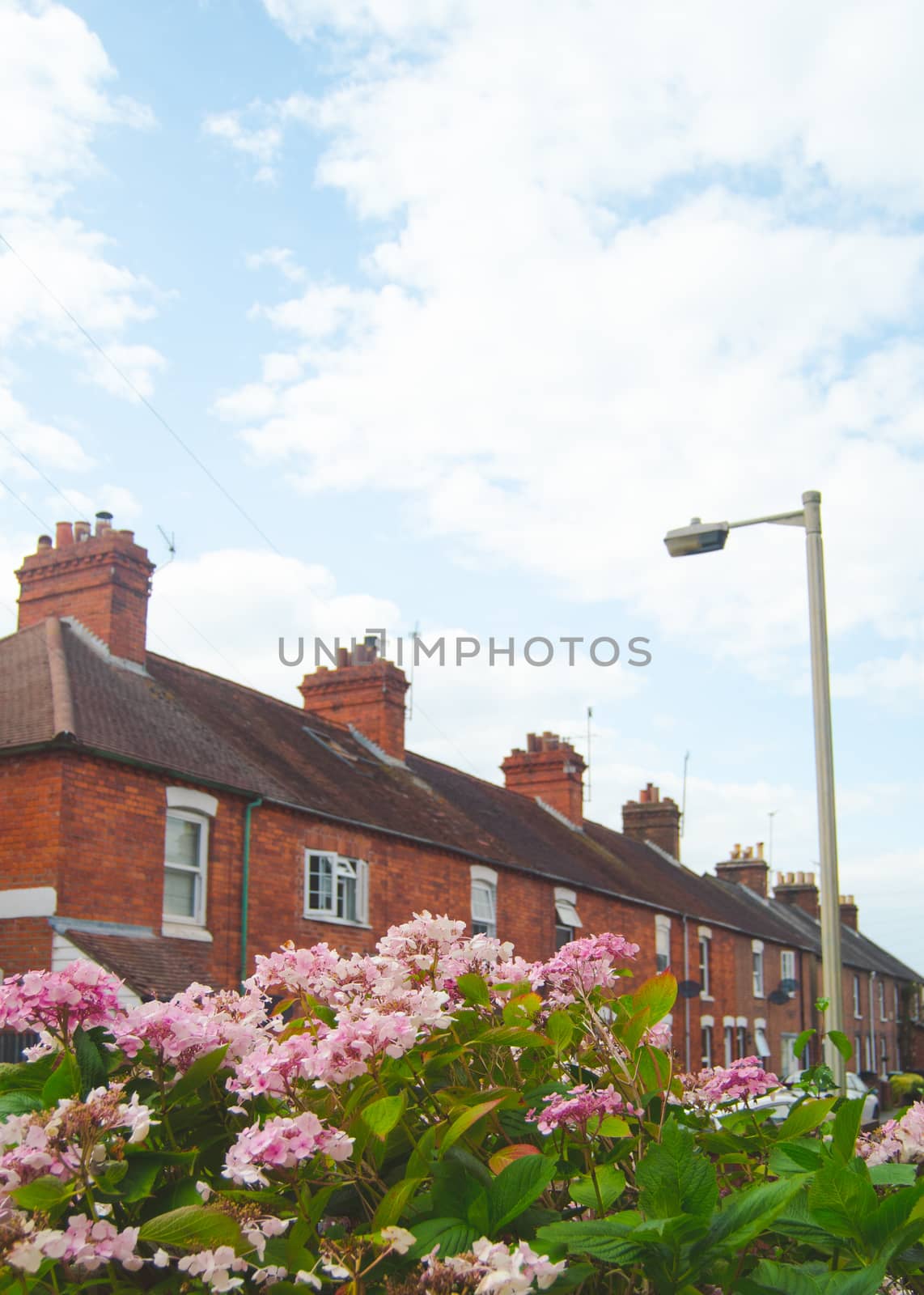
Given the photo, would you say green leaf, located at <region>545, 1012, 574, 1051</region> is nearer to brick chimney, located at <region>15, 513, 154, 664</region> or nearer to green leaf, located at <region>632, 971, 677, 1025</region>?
green leaf, located at <region>632, 971, 677, 1025</region>

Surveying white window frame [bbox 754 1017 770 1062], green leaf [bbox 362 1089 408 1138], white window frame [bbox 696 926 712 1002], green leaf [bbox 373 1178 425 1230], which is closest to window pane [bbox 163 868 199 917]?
green leaf [bbox 362 1089 408 1138]

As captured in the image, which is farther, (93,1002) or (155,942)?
(155,942)

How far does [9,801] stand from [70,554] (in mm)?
5363

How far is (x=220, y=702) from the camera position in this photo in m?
22.0

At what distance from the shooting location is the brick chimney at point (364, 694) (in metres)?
26.4

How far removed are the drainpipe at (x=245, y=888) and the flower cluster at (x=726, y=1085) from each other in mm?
14992

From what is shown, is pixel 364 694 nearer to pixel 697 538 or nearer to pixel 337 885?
pixel 337 885

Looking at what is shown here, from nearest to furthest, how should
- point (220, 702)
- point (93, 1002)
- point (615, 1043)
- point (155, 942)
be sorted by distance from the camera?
point (93, 1002) < point (615, 1043) < point (155, 942) < point (220, 702)

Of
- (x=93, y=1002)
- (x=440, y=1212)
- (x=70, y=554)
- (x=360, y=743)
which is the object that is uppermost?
(x=70, y=554)

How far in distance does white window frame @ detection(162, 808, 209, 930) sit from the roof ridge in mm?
1982

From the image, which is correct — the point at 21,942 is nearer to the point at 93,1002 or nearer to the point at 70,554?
the point at 70,554

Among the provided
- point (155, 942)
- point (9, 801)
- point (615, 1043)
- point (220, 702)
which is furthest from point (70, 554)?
point (615, 1043)

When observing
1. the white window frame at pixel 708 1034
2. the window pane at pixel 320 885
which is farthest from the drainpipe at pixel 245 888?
the white window frame at pixel 708 1034

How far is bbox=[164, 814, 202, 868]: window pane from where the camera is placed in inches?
658
